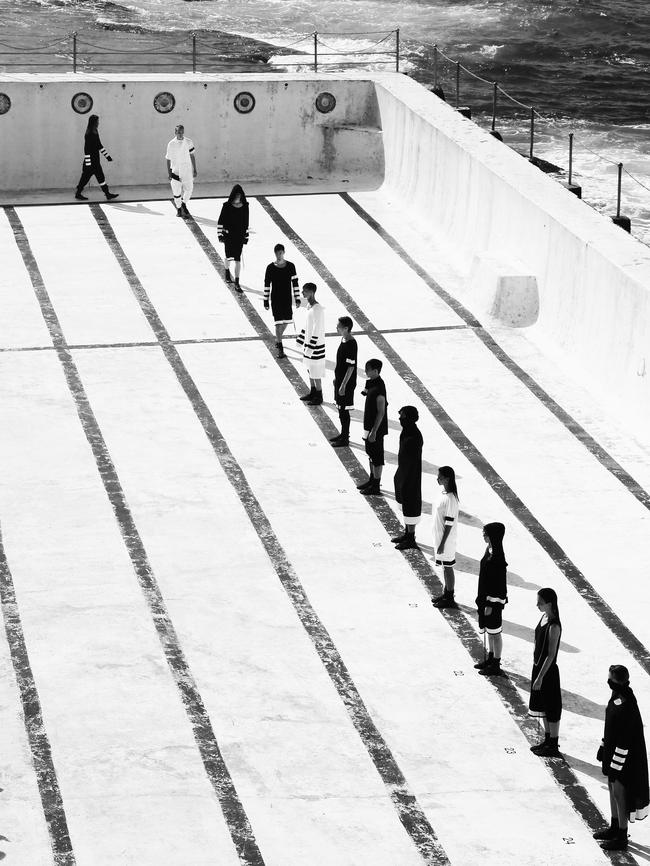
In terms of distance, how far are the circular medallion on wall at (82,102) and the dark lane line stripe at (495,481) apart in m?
4.81

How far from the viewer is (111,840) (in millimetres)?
10242

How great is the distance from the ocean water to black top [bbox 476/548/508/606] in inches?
1023

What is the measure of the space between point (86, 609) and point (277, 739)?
2.39 meters

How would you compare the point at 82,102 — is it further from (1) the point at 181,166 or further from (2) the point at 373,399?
(2) the point at 373,399

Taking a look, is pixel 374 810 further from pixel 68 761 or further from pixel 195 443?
pixel 195 443

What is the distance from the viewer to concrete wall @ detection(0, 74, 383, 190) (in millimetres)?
24484

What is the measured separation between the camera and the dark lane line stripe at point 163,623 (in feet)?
34.5

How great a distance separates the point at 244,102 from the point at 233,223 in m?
5.94

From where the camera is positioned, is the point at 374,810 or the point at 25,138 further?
the point at 25,138

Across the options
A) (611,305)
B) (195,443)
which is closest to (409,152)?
(611,305)

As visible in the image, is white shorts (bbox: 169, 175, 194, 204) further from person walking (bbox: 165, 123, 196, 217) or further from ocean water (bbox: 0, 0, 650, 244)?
ocean water (bbox: 0, 0, 650, 244)

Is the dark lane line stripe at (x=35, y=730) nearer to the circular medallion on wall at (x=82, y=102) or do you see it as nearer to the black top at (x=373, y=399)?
the black top at (x=373, y=399)

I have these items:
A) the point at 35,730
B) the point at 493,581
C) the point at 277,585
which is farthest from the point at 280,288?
the point at 35,730

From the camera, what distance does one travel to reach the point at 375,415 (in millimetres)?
14766
